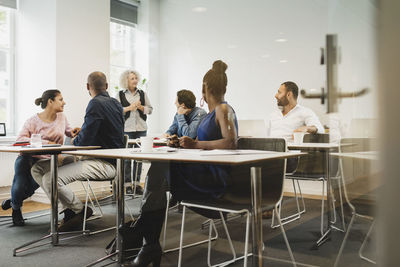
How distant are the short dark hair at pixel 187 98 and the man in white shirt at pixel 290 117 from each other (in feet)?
2.01

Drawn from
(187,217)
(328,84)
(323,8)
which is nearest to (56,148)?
(187,217)

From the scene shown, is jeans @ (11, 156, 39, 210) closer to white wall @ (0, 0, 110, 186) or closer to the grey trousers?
the grey trousers

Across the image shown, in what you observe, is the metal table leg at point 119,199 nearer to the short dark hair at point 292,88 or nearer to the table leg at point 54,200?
the table leg at point 54,200

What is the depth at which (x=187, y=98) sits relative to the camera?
252 centimetres

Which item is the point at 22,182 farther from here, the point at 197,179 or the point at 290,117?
the point at 290,117

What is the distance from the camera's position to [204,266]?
2088mm

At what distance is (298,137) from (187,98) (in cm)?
83

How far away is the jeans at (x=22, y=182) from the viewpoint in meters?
3.00

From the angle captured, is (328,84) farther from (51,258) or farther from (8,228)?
(8,228)

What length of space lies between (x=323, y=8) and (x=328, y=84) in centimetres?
111

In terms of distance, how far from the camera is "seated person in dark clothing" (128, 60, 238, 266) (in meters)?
1.97

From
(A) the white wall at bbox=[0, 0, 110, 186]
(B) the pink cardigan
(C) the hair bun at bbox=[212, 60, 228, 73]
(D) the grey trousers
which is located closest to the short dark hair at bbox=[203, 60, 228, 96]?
(C) the hair bun at bbox=[212, 60, 228, 73]

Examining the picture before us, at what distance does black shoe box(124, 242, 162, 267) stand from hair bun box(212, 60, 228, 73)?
1.15m

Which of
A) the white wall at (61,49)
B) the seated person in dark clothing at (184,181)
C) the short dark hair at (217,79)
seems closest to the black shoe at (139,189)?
the seated person in dark clothing at (184,181)
